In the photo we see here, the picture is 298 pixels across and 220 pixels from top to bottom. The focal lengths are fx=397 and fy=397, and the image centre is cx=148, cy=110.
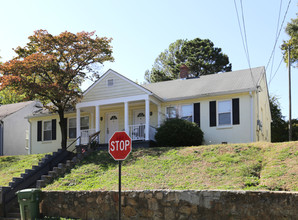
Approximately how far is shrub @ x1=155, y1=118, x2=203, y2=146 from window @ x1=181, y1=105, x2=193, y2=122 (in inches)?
59.3

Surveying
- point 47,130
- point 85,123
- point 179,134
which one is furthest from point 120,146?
point 47,130

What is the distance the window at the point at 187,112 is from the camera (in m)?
21.0

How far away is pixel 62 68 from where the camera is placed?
2127 centimetres

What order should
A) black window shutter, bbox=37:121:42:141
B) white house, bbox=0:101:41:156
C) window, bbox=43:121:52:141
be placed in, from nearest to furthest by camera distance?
window, bbox=43:121:52:141 < black window shutter, bbox=37:121:42:141 < white house, bbox=0:101:41:156

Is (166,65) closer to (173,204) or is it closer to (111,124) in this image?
(111,124)

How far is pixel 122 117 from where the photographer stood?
23094mm

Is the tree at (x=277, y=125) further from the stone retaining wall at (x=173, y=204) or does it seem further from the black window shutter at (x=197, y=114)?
the stone retaining wall at (x=173, y=204)

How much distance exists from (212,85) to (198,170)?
8929mm

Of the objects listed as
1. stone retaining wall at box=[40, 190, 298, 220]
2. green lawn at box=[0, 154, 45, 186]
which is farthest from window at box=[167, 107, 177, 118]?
stone retaining wall at box=[40, 190, 298, 220]

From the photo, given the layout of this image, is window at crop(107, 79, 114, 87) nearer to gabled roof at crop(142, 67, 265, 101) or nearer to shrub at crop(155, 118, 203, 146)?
gabled roof at crop(142, 67, 265, 101)

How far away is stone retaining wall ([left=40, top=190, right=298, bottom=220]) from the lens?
8773 millimetres

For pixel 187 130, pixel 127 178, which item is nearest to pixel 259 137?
pixel 187 130

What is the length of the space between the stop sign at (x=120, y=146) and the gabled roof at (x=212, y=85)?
11.7 metres

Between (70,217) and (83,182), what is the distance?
3239 millimetres
